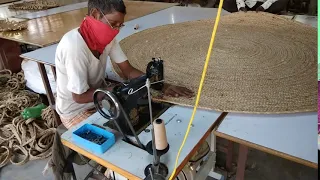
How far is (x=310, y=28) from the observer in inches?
72.8

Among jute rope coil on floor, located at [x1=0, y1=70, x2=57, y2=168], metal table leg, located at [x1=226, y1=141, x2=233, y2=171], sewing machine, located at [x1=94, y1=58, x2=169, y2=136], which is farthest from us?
jute rope coil on floor, located at [x1=0, y1=70, x2=57, y2=168]

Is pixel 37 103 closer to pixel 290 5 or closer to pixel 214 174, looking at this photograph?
pixel 214 174

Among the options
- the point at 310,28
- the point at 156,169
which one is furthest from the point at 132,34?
the point at 156,169

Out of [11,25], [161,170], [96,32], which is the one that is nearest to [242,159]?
[161,170]

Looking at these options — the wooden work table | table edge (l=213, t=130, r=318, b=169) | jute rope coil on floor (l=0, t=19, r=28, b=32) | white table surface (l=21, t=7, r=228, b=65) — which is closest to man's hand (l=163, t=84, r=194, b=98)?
table edge (l=213, t=130, r=318, b=169)

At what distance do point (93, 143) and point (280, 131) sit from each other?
59 centimetres

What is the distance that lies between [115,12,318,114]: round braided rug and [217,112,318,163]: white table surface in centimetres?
3

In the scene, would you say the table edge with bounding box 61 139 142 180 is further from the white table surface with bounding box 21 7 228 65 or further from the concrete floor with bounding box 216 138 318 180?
the concrete floor with bounding box 216 138 318 180

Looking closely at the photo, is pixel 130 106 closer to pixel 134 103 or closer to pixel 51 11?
pixel 134 103

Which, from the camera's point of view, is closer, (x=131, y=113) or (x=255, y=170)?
(x=131, y=113)

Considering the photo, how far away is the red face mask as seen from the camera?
1.05 metres

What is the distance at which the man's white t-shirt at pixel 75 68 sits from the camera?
1.07 metres

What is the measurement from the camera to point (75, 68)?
1071 mm

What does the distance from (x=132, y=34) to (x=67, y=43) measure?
2.86 feet
